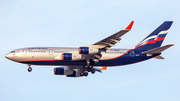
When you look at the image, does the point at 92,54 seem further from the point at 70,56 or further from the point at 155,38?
the point at 155,38

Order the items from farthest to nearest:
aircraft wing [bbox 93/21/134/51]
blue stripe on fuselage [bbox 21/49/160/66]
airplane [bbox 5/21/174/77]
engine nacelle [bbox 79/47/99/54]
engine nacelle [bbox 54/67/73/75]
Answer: engine nacelle [bbox 54/67/73/75]
blue stripe on fuselage [bbox 21/49/160/66]
airplane [bbox 5/21/174/77]
engine nacelle [bbox 79/47/99/54]
aircraft wing [bbox 93/21/134/51]

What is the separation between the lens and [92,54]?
1884 inches

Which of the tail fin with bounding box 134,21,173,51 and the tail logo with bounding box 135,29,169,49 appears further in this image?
the tail logo with bounding box 135,29,169,49

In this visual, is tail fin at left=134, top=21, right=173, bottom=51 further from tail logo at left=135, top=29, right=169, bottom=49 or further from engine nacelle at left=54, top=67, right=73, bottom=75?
engine nacelle at left=54, top=67, right=73, bottom=75

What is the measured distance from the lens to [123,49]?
52.7m

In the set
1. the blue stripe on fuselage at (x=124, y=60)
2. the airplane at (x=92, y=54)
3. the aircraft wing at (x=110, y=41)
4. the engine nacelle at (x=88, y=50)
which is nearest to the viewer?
the aircraft wing at (x=110, y=41)

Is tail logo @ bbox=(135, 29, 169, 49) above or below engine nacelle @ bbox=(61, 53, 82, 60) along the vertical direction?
above

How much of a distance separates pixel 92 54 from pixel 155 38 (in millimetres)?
12601

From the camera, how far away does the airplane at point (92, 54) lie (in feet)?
157

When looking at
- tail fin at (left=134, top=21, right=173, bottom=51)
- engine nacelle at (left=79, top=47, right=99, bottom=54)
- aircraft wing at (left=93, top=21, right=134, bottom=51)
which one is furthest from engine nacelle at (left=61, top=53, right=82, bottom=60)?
tail fin at (left=134, top=21, right=173, bottom=51)

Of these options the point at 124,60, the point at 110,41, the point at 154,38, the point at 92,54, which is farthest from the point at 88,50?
the point at 154,38

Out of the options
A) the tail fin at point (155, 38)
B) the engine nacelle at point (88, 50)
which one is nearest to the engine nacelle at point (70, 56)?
the engine nacelle at point (88, 50)

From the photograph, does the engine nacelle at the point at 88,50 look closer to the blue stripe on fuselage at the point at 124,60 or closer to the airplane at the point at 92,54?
the airplane at the point at 92,54

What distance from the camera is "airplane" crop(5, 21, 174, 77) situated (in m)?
47.7
